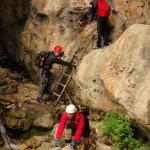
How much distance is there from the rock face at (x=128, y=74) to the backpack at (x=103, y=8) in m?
1.93

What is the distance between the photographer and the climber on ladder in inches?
699

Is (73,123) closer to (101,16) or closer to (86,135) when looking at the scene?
(86,135)

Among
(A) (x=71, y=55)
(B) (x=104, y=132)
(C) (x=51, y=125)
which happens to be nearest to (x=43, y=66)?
(A) (x=71, y=55)

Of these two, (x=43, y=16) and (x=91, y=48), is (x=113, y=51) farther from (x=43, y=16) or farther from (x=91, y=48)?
(x=43, y=16)

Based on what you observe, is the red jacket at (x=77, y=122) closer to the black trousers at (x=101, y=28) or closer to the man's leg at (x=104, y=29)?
the black trousers at (x=101, y=28)

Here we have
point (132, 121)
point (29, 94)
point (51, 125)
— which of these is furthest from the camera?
point (29, 94)

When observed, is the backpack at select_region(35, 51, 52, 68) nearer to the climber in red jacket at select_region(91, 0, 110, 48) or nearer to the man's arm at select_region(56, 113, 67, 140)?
the climber in red jacket at select_region(91, 0, 110, 48)

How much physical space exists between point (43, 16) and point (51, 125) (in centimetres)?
642

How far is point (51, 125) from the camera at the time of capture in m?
16.5

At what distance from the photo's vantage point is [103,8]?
17.4 m

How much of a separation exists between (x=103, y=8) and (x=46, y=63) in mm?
3185

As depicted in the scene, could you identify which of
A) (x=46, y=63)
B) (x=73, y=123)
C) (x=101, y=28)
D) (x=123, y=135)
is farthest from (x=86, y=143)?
(x=101, y=28)

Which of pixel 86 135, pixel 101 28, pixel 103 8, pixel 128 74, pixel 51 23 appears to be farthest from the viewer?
pixel 51 23

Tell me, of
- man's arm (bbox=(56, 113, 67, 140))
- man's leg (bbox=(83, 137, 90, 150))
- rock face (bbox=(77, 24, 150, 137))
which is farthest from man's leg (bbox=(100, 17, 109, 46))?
man's arm (bbox=(56, 113, 67, 140))
